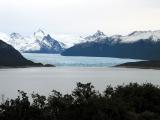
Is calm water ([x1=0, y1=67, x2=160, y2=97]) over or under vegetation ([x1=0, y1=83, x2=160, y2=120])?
under

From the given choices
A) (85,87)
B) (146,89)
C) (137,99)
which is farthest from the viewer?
(146,89)

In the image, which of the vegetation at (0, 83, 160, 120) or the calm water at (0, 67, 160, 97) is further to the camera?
the calm water at (0, 67, 160, 97)

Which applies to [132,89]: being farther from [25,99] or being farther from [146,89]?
[25,99]

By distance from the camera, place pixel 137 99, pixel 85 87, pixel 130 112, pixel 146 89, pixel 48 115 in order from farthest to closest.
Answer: pixel 146 89 → pixel 137 99 → pixel 85 87 → pixel 130 112 → pixel 48 115

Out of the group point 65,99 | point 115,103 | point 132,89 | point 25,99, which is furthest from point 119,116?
point 132,89

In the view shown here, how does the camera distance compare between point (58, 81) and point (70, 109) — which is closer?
point (70, 109)

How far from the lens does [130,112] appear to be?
24469 millimetres

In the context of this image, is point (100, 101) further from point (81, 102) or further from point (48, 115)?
point (48, 115)

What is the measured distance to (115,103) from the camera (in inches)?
958

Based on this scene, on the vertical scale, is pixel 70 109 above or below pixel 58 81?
above

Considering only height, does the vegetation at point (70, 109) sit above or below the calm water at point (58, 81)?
above

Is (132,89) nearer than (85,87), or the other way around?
(85,87)

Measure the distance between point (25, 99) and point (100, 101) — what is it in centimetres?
383

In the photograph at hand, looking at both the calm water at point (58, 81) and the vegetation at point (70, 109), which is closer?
the vegetation at point (70, 109)
